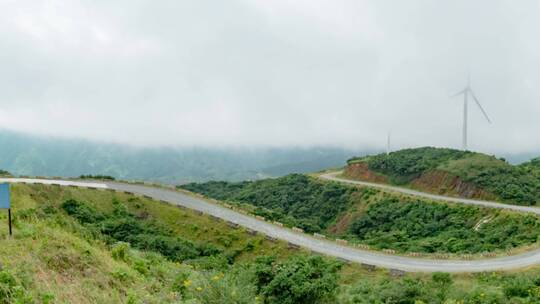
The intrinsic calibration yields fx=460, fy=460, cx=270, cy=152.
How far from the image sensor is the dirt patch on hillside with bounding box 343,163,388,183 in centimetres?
8397

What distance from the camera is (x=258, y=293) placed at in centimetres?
1761

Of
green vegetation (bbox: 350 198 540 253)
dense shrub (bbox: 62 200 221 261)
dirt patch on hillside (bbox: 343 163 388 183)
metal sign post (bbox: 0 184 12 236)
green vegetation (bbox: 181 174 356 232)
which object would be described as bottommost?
green vegetation (bbox: 181 174 356 232)

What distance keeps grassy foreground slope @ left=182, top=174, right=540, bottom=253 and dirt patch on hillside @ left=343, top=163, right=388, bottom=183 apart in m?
7.34

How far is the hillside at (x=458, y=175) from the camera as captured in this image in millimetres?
60688

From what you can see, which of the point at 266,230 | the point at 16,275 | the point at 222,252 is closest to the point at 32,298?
the point at 16,275

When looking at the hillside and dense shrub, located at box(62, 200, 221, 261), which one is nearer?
dense shrub, located at box(62, 200, 221, 261)

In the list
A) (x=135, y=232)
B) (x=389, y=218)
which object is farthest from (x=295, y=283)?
(x=389, y=218)

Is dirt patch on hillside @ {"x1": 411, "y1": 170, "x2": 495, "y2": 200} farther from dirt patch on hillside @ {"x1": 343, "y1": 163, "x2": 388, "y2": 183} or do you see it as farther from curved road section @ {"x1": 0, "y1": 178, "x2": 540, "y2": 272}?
curved road section @ {"x1": 0, "y1": 178, "x2": 540, "y2": 272}

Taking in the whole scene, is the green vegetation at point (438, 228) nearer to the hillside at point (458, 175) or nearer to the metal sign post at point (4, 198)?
the hillside at point (458, 175)

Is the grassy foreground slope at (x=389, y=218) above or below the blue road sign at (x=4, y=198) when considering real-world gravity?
below

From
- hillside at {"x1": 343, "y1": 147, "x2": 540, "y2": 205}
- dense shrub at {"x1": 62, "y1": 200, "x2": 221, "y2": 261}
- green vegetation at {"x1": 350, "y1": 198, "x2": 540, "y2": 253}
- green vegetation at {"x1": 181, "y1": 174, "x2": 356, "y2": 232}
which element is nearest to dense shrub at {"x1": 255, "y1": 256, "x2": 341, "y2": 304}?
dense shrub at {"x1": 62, "y1": 200, "x2": 221, "y2": 261}

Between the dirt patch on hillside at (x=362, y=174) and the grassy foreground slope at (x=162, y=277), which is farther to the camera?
the dirt patch on hillside at (x=362, y=174)

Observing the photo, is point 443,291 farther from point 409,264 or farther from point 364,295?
point 409,264

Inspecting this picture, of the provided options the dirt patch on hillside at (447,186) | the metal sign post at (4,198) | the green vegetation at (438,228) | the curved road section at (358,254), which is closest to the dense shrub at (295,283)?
the metal sign post at (4,198)
